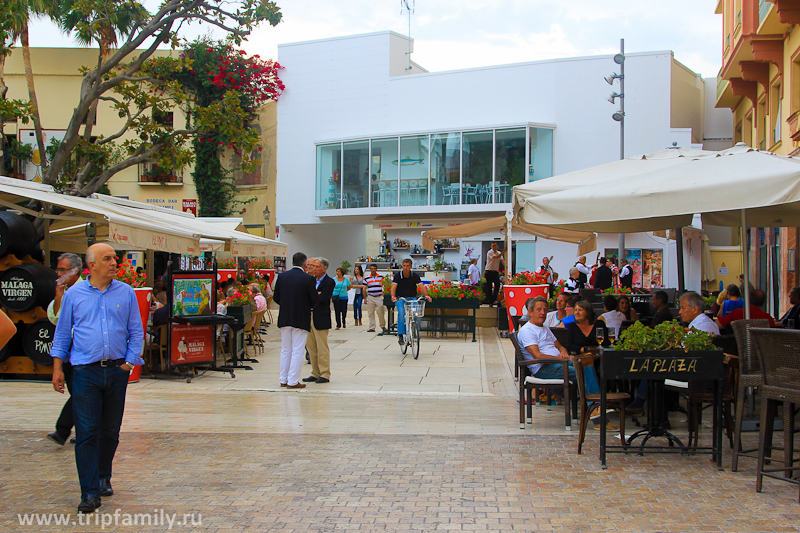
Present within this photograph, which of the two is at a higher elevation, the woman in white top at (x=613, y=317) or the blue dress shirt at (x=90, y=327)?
the blue dress shirt at (x=90, y=327)

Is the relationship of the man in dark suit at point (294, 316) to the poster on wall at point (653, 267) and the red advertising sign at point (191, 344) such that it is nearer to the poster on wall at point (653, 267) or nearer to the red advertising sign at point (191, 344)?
the red advertising sign at point (191, 344)

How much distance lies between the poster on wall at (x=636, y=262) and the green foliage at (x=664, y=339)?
21.5m

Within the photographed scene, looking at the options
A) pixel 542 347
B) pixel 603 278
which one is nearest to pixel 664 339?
pixel 542 347

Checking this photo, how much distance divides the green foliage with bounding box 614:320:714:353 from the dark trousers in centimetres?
1307

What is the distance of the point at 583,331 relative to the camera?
7.00 metres

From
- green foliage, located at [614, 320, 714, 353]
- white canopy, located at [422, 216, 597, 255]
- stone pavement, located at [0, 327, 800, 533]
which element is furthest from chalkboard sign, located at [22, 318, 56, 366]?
white canopy, located at [422, 216, 597, 255]

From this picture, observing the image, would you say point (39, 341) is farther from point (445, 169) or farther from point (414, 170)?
point (414, 170)

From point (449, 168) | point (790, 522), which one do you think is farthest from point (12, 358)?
point (449, 168)

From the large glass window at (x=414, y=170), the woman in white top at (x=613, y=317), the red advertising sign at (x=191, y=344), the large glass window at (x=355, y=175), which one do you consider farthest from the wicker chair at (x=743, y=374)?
the large glass window at (x=355, y=175)

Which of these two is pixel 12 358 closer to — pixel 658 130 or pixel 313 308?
pixel 313 308

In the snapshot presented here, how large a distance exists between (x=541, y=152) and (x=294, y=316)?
19457 mm

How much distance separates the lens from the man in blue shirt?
439 cm

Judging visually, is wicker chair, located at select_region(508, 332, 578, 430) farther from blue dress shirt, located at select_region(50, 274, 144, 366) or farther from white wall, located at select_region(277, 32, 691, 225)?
white wall, located at select_region(277, 32, 691, 225)

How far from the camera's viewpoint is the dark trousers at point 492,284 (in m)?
18.5
